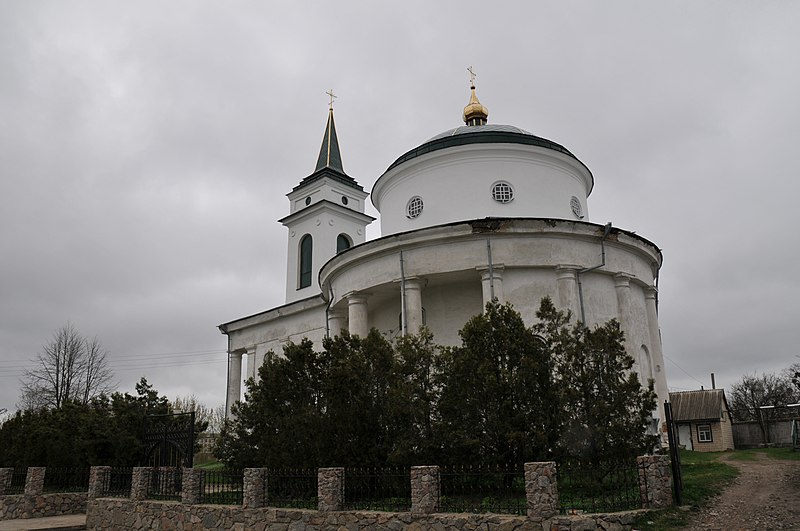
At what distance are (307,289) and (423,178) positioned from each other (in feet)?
42.6

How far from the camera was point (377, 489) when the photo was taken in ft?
42.8

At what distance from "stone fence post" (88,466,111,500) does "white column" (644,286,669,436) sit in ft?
50.9

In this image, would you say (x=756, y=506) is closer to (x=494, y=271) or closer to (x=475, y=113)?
(x=494, y=271)

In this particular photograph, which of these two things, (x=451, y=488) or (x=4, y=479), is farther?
(x=4, y=479)

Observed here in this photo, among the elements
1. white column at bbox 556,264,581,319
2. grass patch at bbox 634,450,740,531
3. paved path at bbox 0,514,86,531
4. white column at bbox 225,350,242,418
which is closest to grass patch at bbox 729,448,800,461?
grass patch at bbox 634,450,740,531

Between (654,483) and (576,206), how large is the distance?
13.8 m

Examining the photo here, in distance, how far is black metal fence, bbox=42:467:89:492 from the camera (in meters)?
20.4

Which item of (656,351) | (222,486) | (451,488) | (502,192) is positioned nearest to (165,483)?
(222,486)

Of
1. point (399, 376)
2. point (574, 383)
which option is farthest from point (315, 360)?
point (574, 383)

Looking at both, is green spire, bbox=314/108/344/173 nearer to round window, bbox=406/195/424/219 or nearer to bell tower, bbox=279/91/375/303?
bell tower, bbox=279/91/375/303

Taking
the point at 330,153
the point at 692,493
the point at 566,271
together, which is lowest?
the point at 692,493

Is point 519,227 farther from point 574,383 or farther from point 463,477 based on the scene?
point 463,477

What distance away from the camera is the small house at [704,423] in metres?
33.2

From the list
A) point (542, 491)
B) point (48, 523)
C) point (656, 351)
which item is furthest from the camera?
point (656, 351)
